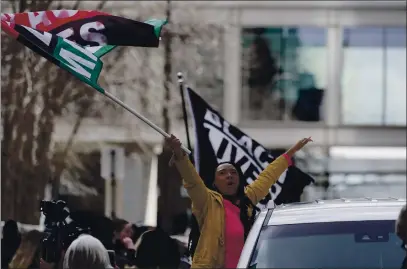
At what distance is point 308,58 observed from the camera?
32125mm

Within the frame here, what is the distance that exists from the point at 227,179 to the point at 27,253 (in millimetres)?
4999

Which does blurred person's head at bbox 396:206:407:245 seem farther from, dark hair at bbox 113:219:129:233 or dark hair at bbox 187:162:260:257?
dark hair at bbox 113:219:129:233

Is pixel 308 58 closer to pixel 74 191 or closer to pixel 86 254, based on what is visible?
pixel 74 191

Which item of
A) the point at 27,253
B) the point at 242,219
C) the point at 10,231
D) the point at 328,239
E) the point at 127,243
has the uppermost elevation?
the point at 328,239

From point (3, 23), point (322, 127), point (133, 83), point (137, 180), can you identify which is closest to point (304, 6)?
point (322, 127)

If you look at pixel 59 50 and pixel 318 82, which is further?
pixel 318 82

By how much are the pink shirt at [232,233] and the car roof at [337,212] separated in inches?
33.4

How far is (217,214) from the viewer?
7195 millimetres

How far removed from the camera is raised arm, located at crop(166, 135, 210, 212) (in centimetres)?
707

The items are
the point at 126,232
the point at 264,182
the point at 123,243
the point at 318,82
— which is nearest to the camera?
the point at 264,182

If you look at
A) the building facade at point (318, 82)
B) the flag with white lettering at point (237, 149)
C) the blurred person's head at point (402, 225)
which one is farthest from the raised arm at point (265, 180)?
the building facade at point (318, 82)

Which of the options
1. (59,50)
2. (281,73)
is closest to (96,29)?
(59,50)

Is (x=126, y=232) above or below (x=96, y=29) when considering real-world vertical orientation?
below

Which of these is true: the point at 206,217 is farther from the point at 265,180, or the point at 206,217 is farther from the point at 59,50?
the point at 59,50
